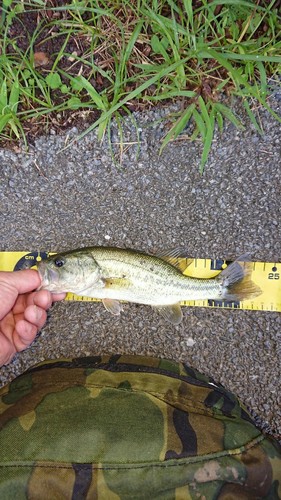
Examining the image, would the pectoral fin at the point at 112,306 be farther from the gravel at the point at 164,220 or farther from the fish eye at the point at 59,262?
the fish eye at the point at 59,262

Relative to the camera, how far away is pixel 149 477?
8.51 feet

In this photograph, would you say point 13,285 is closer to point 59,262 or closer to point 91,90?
point 59,262

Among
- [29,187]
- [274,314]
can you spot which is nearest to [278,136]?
[274,314]

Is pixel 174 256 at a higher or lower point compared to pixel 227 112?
lower

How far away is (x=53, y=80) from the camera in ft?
11.1

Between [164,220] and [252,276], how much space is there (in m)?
0.80

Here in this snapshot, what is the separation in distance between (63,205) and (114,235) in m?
0.48

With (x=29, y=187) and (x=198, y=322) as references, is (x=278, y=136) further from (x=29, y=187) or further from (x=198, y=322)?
(x=29, y=187)

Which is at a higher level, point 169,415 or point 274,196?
point 274,196

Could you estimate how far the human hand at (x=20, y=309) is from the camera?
3035 mm

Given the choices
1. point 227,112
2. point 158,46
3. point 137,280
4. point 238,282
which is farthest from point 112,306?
point 158,46

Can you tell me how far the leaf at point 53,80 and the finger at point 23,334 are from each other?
1.83m

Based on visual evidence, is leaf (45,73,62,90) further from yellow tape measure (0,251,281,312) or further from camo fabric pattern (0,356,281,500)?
camo fabric pattern (0,356,281,500)

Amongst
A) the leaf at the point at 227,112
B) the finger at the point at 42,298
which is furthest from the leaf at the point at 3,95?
the leaf at the point at 227,112
